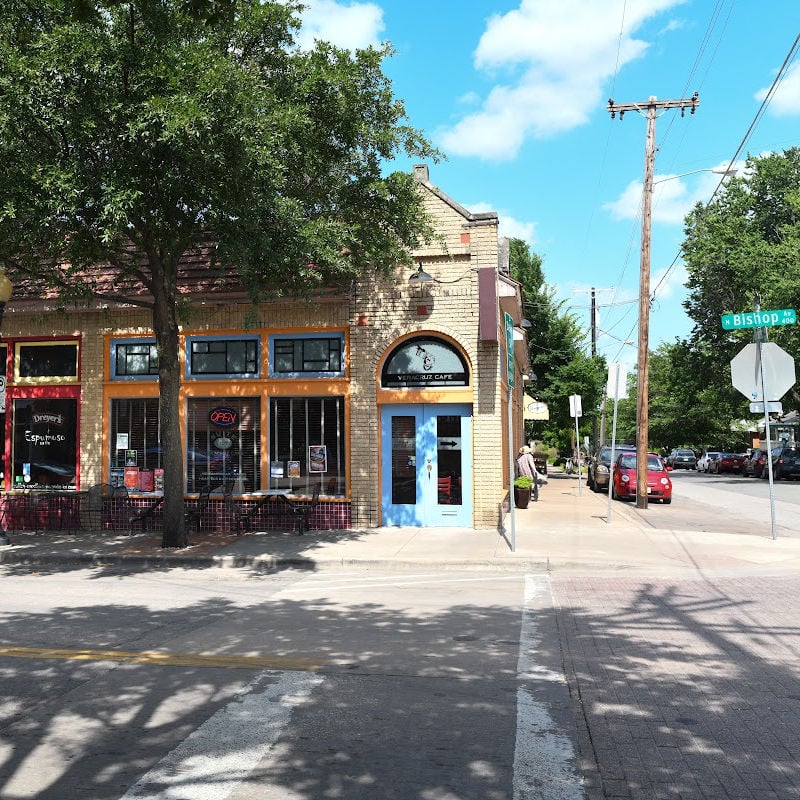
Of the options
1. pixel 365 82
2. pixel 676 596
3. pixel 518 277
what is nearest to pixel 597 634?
pixel 676 596

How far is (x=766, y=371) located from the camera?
14078 mm

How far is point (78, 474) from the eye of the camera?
1534cm

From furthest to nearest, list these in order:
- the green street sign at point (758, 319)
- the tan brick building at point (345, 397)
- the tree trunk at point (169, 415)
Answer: the tan brick building at point (345, 397)
the green street sign at point (758, 319)
the tree trunk at point (169, 415)

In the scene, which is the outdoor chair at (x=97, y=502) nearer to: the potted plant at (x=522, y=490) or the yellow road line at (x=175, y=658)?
the yellow road line at (x=175, y=658)

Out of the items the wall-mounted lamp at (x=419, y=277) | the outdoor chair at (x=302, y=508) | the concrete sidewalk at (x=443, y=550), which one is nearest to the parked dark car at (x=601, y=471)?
the concrete sidewalk at (x=443, y=550)

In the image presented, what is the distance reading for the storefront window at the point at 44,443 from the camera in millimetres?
15523

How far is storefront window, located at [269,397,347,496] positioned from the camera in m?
14.5

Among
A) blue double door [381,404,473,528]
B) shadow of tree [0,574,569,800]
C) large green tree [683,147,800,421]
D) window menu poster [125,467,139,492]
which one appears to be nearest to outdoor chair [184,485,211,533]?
window menu poster [125,467,139,492]

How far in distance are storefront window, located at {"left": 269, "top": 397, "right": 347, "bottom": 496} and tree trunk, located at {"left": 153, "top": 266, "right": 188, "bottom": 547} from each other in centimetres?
254

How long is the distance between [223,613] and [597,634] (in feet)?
12.9

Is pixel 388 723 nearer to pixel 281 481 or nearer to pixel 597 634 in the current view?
pixel 597 634

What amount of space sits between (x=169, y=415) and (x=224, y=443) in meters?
2.82

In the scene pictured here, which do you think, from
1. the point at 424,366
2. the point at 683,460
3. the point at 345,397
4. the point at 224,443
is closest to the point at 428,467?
the point at 424,366

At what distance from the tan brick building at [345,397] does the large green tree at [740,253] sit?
78.7ft
